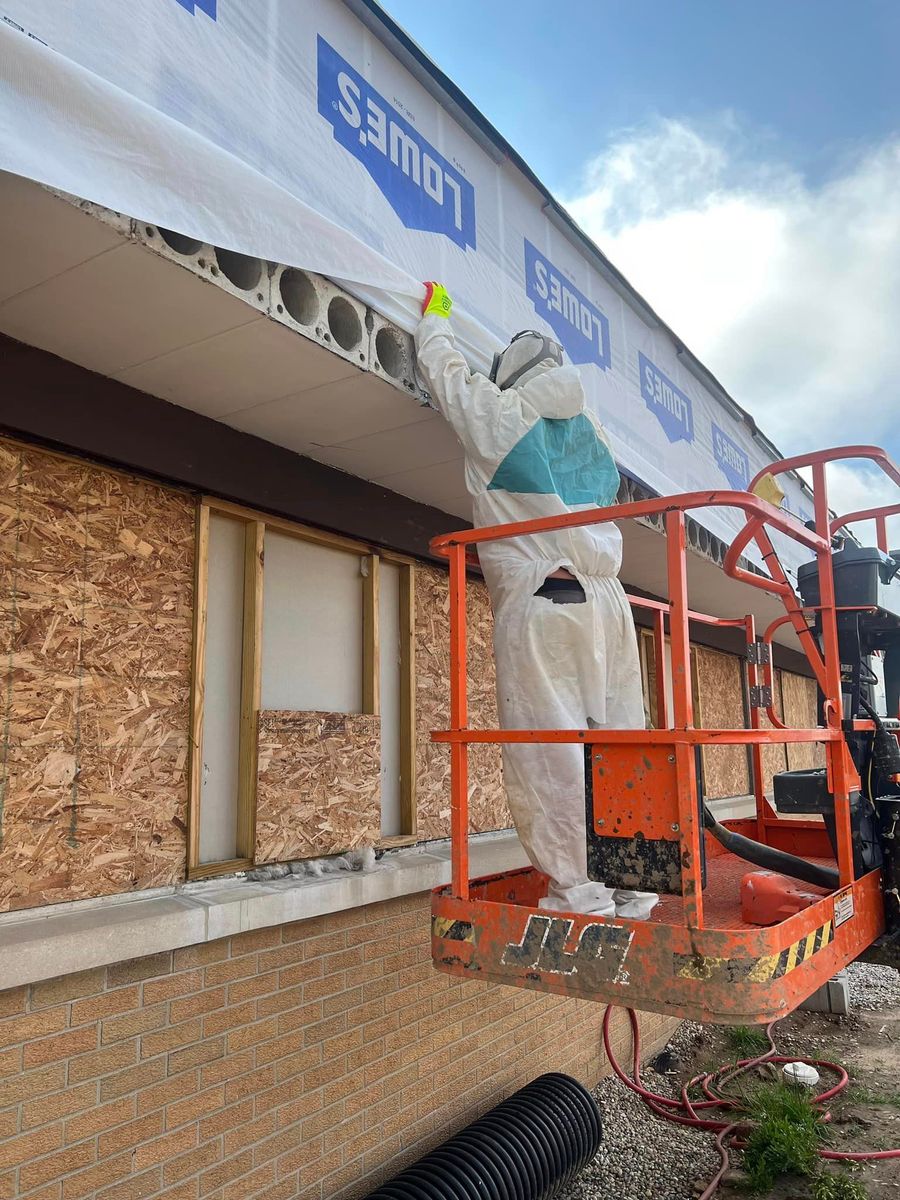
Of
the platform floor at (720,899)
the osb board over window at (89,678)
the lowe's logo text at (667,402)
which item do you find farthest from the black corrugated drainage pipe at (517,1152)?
the lowe's logo text at (667,402)

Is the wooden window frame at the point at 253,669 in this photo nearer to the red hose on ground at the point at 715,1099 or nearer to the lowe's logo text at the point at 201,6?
the lowe's logo text at the point at 201,6

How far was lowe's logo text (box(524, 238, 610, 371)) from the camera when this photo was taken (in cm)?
457

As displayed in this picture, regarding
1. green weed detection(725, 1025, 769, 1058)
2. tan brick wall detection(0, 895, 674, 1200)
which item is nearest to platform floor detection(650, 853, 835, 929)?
→ tan brick wall detection(0, 895, 674, 1200)

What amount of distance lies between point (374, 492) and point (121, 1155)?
316 centimetres

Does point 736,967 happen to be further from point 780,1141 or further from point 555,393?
point 780,1141

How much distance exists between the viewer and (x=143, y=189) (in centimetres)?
227

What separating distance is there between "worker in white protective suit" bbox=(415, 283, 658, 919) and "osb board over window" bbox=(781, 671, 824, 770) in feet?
31.2

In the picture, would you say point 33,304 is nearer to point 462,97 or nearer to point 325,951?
point 462,97

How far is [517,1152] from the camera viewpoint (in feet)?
13.2

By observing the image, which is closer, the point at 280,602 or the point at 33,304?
the point at 33,304

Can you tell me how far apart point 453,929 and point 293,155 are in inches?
107

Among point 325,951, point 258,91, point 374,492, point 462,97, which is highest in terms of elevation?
point 462,97

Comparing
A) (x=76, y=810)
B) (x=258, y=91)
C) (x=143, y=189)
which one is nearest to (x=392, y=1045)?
(x=76, y=810)

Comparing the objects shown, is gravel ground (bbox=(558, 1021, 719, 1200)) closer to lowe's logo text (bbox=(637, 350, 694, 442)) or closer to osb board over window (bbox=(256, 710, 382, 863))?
osb board over window (bbox=(256, 710, 382, 863))
